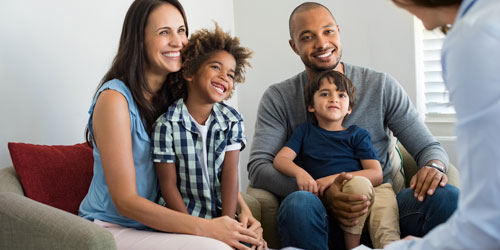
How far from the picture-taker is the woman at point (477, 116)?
0.71 meters

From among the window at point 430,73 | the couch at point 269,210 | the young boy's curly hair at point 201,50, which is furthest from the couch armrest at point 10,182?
the window at point 430,73

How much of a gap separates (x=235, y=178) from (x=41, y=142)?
0.88 meters

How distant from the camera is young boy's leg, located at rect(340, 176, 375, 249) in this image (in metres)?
1.87

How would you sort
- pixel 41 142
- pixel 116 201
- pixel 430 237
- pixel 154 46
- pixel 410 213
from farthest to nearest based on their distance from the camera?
pixel 41 142
pixel 410 213
pixel 154 46
pixel 116 201
pixel 430 237

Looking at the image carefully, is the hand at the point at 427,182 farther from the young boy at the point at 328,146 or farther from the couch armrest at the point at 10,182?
the couch armrest at the point at 10,182

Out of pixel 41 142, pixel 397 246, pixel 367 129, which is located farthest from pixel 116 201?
pixel 367 129

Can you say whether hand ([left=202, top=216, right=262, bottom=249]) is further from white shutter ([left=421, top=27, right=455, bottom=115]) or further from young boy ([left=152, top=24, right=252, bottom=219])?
white shutter ([left=421, top=27, right=455, bottom=115])

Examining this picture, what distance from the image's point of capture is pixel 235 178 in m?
1.83

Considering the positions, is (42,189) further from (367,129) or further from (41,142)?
(367,129)

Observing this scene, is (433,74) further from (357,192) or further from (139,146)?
(139,146)

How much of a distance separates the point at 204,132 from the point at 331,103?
587 mm

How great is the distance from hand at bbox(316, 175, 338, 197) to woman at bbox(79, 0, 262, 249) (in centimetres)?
29

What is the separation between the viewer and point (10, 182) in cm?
179

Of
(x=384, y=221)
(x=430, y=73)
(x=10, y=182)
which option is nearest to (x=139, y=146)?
(x=10, y=182)
